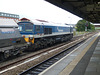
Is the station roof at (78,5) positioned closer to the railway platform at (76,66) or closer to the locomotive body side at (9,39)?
Answer: the locomotive body side at (9,39)

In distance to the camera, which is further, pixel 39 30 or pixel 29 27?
pixel 39 30

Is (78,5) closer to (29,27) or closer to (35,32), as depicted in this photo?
(35,32)

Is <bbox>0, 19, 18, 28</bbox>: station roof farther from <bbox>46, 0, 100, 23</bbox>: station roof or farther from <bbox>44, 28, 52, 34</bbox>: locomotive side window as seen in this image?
<bbox>44, 28, 52, 34</bbox>: locomotive side window

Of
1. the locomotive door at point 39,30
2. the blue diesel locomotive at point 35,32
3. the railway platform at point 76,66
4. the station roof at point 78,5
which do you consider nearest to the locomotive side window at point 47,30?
the blue diesel locomotive at point 35,32

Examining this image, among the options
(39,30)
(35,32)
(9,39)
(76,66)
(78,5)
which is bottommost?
(76,66)

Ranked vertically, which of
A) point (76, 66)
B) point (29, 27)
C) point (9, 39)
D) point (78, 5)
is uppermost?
point (78, 5)

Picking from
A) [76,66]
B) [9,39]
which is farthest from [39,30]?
[76,66]

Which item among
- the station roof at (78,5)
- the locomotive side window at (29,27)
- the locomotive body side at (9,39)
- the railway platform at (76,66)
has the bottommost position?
the railway platform at (76,66)

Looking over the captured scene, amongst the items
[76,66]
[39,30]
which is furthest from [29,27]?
[76,66]

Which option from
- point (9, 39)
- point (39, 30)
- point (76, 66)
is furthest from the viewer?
point (39, 30)

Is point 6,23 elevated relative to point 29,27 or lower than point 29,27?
elevated

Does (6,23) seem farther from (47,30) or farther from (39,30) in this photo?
(47,30)

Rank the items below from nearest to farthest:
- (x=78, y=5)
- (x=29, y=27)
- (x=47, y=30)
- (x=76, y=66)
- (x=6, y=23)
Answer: (x=76, y=66)
(x=6, y=23)
(x=78, y=5)
(x=29, y=27)
(x=47, y=30)

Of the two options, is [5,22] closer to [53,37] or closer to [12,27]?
[12,27]
